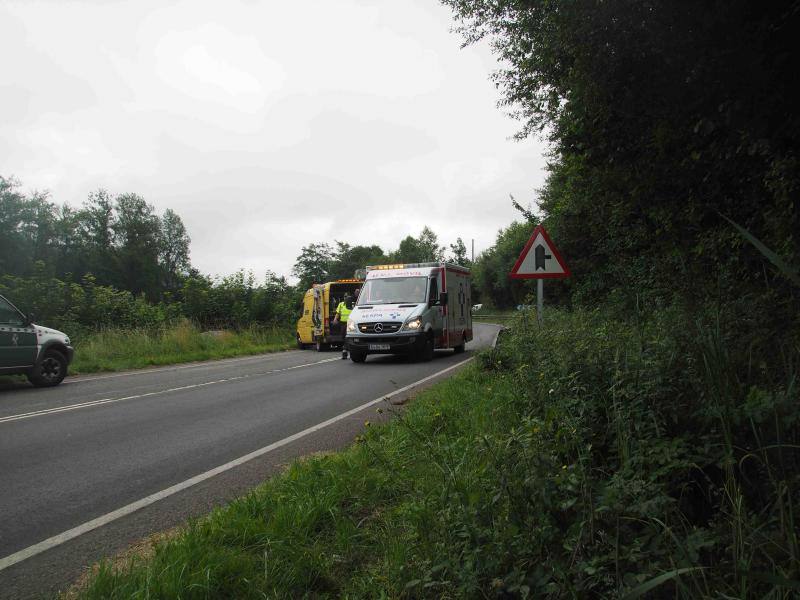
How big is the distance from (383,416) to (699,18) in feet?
17.6

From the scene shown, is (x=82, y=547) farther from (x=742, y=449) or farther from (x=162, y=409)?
(x=162, y=409)

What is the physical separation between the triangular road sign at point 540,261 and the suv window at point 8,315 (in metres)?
9.43

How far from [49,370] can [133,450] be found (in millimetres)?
7370

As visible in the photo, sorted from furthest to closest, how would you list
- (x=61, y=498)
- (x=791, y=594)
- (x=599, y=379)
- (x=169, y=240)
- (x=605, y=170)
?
(x=169, y=240), (x=605, y=170), (x=61, y=498), (x=599, y=379), (x=791, y=594)

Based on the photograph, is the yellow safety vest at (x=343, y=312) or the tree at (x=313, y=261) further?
the tree at (x=313, y=261)

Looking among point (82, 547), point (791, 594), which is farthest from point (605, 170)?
point (82, 547)

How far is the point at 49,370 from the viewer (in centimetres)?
1177

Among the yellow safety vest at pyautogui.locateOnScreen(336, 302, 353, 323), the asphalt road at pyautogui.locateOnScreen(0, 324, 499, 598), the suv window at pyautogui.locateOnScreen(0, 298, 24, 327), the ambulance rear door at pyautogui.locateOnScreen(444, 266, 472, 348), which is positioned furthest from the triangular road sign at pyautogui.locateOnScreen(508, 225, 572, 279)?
the yellow safety vest at pyautogui.locateOnScreen(336, 302, 353, 323)

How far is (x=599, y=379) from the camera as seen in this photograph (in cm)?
407

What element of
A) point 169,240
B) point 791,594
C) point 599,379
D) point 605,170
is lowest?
point 791,594

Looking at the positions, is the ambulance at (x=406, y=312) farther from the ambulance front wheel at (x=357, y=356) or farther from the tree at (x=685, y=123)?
the tree at (x=685, y=123)

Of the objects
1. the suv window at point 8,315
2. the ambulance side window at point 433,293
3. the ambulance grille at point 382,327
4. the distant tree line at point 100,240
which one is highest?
the distant tree line at point 100,240

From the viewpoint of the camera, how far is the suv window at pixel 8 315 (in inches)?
426

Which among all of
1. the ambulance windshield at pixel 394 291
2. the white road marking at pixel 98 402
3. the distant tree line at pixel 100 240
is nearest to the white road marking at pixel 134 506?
the white road marking at pixel 98 402
